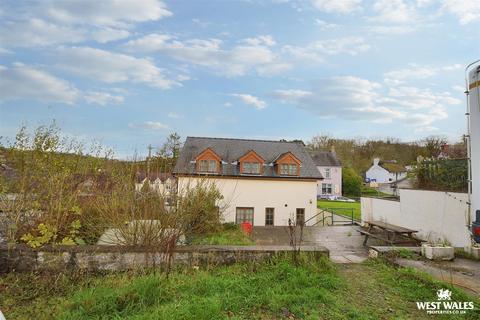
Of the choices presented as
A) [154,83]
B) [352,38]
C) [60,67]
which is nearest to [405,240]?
[352,38]

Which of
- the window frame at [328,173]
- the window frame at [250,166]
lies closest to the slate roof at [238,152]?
the window frame at [250,166]

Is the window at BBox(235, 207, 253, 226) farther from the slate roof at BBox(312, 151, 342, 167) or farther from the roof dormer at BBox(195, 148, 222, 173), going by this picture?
the slate roof at BBox(312, 151, 342, 167)

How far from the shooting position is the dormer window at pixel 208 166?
22094 millimetres

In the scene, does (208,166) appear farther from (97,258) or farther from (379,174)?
(379,174)

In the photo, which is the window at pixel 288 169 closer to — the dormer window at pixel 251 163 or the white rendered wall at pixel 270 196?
the white rendered wall at pixel 270 196

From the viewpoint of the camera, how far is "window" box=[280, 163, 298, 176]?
75.3ft

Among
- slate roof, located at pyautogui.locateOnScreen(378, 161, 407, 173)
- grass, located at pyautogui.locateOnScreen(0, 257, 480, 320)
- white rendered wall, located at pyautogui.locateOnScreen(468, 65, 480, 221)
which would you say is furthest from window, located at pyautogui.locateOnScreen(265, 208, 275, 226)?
slate roof, located at pyautogui.locateOnScreen(378, 161, 407, 173)

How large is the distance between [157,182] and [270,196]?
16628 millimetres

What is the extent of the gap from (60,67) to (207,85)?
5.41 meters

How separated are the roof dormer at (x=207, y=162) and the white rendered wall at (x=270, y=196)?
45.6 inches

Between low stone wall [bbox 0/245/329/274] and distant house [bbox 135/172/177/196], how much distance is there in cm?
170

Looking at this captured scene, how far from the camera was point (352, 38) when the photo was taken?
9.90 metres

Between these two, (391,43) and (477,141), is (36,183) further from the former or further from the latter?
(391,43)

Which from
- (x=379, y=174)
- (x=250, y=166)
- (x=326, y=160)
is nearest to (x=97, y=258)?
(x=250, y=166)
